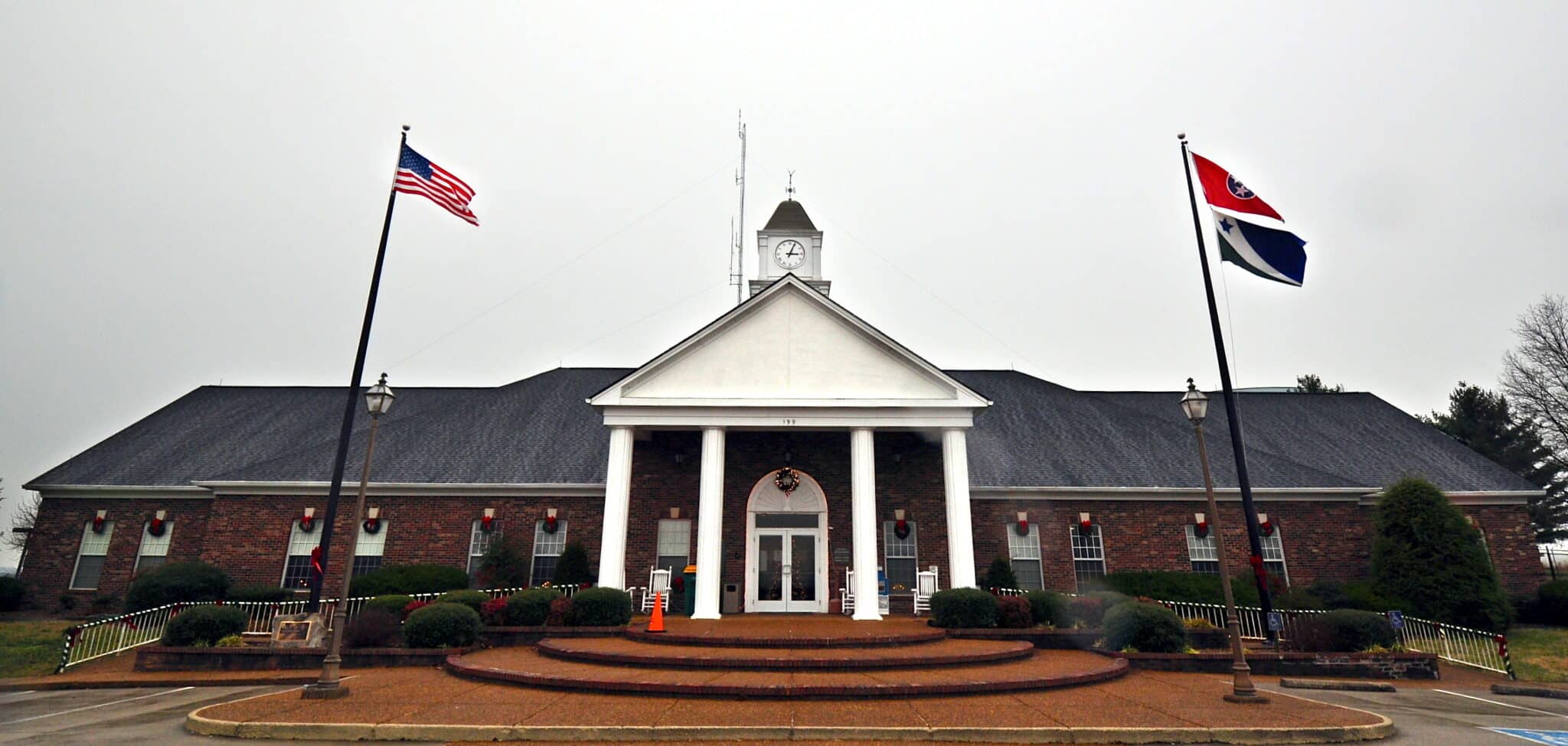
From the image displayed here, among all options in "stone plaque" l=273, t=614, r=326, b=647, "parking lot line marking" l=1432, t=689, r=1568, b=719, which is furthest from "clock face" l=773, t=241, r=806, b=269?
"parking lot line marking" l=1432, t=689, r=1568, b=719

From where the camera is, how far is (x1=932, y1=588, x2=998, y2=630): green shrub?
15602mm

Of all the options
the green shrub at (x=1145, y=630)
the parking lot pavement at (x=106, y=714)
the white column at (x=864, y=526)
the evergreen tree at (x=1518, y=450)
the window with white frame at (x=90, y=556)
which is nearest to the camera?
the parking lot pavement at (x=106, y=714)

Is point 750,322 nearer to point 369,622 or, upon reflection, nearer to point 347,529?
point 369,622

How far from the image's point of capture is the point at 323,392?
99.3ft

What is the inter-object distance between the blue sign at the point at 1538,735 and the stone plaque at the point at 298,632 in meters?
18.6

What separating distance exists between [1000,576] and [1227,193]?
35.0 feet

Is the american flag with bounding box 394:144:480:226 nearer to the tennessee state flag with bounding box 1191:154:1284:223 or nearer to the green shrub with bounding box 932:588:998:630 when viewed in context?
the green shrub with bounding box 932:588:998:630

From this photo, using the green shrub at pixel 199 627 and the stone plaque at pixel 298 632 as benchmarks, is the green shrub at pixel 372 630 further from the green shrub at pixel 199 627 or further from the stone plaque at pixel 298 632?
the green shrub at pixel 199 627

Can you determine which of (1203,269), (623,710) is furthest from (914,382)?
(623,710)

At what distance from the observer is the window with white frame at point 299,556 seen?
73.0 ft

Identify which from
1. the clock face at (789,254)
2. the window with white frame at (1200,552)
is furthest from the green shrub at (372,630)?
the window with white frame at (1200,552)

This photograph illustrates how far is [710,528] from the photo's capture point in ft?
59.8

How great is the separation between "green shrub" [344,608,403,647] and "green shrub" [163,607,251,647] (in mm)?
2507

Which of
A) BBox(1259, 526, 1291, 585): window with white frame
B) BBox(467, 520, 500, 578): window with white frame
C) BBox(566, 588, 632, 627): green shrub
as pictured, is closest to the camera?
BBox(566, 588, 632, 627): green shrub
